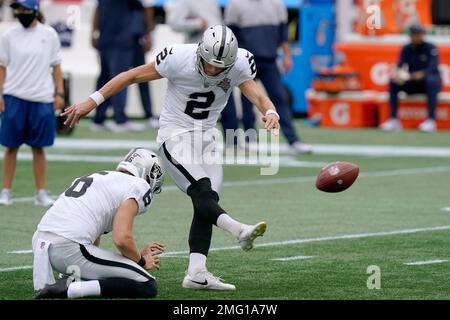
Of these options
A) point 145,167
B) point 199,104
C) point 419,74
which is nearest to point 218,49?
point 199,104

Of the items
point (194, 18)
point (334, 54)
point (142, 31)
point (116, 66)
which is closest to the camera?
point (194, 18)

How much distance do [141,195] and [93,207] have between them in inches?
11.0

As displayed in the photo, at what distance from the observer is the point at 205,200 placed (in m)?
8.27

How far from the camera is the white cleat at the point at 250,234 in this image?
7750 millimetres

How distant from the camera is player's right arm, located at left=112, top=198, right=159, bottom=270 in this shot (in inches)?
301

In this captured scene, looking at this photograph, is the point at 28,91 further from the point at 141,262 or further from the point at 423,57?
the point at 423,57

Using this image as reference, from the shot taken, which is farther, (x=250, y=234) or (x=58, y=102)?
(x=58, y=102)

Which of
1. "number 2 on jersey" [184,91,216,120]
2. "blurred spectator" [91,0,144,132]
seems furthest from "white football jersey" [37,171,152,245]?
"blurred spectator" [91,0,144,132]

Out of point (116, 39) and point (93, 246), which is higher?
point (93, 246)

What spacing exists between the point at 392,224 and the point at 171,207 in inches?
84.6

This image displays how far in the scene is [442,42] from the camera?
2300 cm

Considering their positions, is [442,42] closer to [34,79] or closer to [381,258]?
[34,79]
